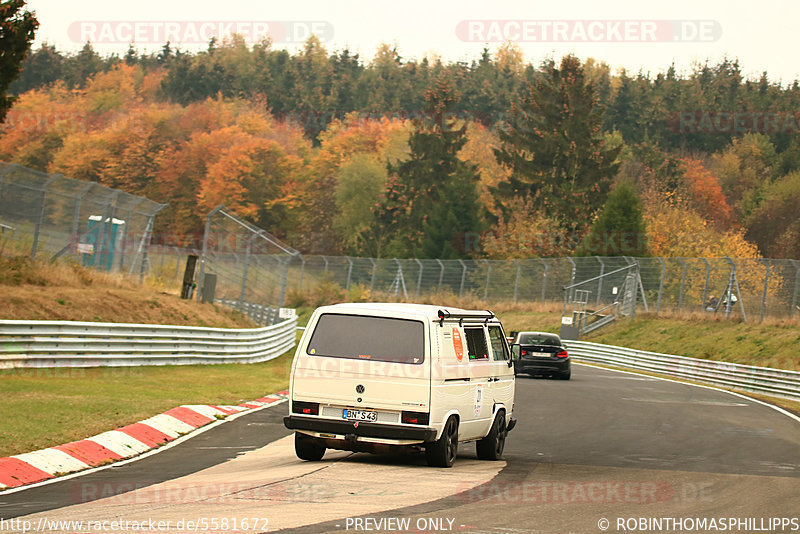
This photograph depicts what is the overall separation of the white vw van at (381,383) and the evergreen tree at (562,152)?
230ft

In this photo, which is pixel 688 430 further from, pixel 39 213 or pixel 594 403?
pixel 39 213

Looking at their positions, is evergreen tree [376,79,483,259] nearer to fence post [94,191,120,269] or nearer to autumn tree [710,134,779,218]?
autumn tree [710,134,779,218]

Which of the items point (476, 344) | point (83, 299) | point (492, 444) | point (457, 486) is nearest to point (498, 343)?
point (476, 344)

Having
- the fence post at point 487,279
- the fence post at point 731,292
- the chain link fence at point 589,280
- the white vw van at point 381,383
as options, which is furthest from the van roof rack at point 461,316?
the fence post at point 487,279

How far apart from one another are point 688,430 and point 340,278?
144 ft

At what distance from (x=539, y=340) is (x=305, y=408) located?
64.8 ft

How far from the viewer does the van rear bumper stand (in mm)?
10898

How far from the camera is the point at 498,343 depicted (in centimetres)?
1323

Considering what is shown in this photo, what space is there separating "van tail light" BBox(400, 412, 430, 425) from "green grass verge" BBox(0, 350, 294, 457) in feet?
13.6

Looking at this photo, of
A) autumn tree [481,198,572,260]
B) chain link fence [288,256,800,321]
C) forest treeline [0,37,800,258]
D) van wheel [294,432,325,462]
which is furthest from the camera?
forest treeline [0,37,800,258]

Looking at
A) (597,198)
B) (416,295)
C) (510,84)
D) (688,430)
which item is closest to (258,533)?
(688,430)

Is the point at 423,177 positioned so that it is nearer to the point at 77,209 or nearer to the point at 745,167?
the point at 745,167

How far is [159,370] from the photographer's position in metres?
23.5

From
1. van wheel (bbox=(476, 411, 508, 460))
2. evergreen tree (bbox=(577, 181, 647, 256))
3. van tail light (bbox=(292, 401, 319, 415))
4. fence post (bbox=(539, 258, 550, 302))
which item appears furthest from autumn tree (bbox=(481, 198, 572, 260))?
van tail light (bbox=(292, 401, 319, 415))
